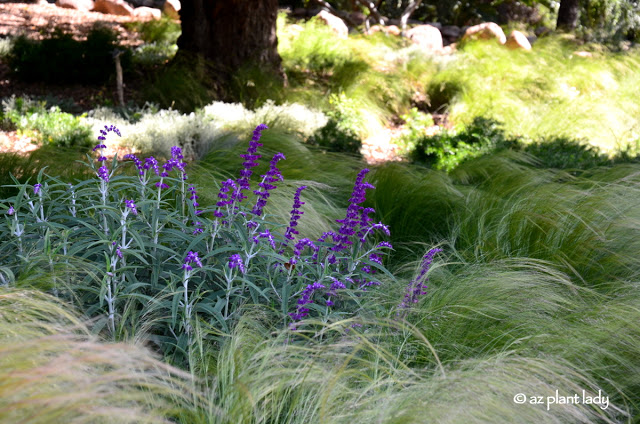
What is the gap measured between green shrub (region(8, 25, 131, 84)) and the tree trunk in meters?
1.86

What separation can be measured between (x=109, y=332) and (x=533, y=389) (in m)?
1.52

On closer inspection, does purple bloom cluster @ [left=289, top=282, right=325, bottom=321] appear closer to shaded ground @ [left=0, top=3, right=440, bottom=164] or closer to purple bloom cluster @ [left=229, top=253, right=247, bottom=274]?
purple bloom cluster @ [left=229, top=253, right=247, bottom=274]

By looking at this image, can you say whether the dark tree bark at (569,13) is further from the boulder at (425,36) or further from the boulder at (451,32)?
the boulder at (425,36)

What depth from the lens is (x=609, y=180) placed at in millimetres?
4484

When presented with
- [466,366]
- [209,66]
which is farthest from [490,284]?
[209,66]

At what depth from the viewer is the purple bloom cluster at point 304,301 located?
7.66 feet

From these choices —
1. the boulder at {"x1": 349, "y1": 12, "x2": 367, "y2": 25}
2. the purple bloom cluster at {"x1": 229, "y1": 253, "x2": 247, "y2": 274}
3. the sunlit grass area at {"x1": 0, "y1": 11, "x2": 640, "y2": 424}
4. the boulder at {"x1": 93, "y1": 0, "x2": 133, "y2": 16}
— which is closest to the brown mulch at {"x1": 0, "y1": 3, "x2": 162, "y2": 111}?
the boulder at {"x1": 93, "y1": 0, "x2": 133, "y2": 16}

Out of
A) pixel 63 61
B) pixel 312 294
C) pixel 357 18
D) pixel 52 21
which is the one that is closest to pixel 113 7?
pixel 52 21

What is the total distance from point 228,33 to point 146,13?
26.3 feet

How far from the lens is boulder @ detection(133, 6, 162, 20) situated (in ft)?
50.8

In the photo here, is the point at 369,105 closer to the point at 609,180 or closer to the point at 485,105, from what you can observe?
the point at 485,105

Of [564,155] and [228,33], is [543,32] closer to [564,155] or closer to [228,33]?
[228,33]

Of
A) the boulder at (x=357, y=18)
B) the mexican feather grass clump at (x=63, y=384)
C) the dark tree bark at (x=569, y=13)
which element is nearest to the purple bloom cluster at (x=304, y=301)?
the mexican feather grass clump at (x=63, y=384)

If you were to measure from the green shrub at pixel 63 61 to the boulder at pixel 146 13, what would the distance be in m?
5.40
